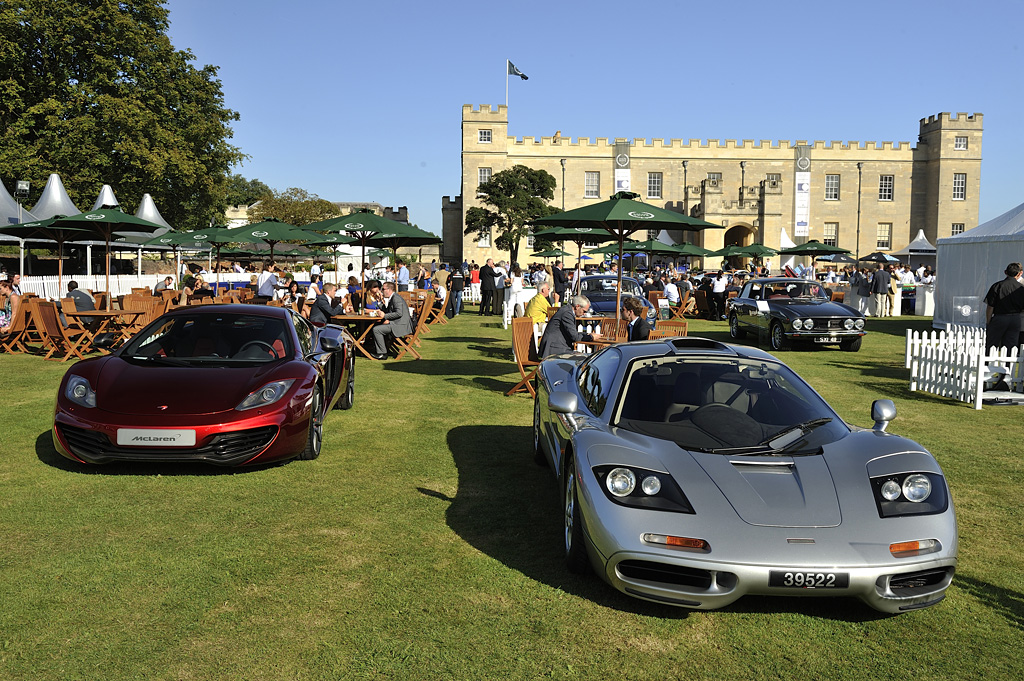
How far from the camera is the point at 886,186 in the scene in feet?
245

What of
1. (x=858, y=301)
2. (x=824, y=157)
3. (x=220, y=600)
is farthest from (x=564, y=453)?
(x=824, y=157)

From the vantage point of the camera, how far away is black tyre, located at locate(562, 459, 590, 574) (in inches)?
165

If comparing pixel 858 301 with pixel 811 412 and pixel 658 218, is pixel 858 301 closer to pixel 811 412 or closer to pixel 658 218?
pixel 658 218

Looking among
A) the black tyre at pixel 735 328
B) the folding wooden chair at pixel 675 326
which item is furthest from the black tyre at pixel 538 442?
the black tyre at pixel 735 328

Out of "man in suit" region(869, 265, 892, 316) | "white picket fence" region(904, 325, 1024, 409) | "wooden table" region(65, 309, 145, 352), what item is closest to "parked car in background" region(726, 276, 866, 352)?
"white picket fence" region(904, 325, 1024, 409)

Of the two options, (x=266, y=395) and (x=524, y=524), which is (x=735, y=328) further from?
(x=524, y=524)

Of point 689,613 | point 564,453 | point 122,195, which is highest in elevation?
point 122,195

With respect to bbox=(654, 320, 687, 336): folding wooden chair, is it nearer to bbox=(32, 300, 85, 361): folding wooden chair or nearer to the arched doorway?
bbox=(32, 300, 85, 361): folding wooden chair

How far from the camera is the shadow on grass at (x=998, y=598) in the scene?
3967 mm

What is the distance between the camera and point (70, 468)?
21.2 feet

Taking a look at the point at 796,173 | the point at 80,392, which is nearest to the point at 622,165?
Result: the point at 796,173

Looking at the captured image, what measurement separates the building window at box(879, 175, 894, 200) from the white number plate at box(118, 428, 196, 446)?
3126 inches

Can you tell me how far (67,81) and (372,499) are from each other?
37.5 meters

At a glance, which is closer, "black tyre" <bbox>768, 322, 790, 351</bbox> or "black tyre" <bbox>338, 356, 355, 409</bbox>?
"black tyre" <bbox>338, 356, 355, 409</bbox>
